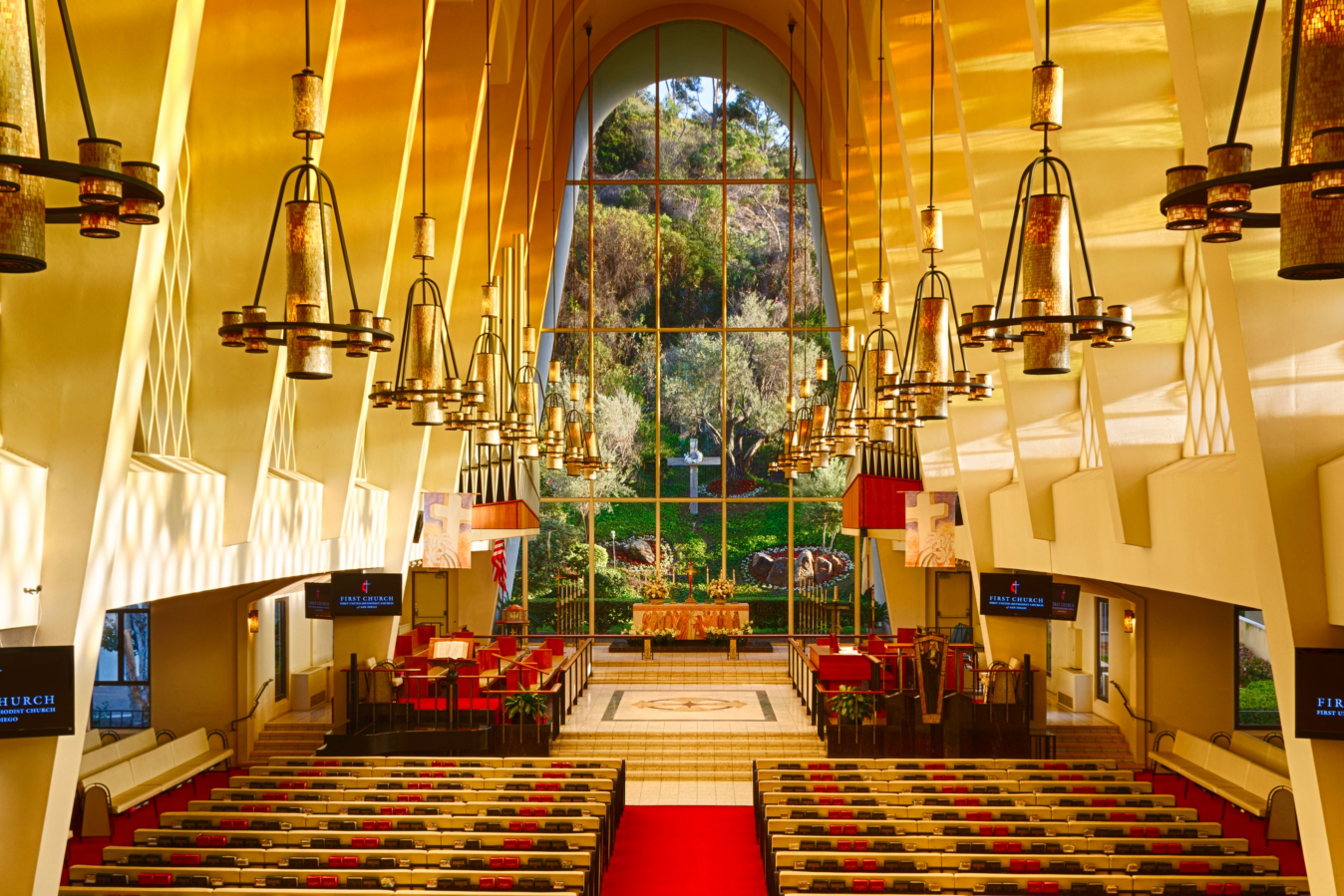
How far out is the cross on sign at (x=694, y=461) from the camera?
2888cm

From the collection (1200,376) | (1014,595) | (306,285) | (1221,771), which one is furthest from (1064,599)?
(306,285)

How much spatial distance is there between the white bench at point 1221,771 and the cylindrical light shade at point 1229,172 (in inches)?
512

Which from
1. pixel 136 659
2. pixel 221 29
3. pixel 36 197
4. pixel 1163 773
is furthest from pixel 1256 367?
pixel 136 659

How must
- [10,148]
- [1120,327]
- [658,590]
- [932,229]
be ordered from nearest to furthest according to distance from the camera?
1. [10,148]
2. [1120,327]
3. [932,229]
4. [658,590]

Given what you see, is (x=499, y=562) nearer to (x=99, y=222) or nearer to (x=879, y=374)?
(x=879, y=374)

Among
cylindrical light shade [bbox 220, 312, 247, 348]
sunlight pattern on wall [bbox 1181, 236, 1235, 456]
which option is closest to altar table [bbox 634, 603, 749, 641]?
sunlight pattern on wall [bbox 1181, 236, 1235, 456]

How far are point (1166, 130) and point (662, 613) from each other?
705 inches

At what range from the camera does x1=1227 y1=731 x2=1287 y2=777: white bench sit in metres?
15.5

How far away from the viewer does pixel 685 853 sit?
13055 millimetres

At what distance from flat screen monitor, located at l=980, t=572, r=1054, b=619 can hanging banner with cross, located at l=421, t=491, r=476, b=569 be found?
743 centimetres

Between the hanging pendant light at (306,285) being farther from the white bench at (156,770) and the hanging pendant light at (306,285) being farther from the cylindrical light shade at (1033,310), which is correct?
the white bench at (156,770)

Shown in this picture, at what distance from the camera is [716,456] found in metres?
29.0

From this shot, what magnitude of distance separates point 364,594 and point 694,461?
46.1 feet

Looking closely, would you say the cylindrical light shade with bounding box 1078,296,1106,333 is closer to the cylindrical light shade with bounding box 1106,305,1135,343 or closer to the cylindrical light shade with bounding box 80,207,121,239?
the cylindrical light shade with bounding box 1106,305,1135,343
